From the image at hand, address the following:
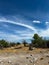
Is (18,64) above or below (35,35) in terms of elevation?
below

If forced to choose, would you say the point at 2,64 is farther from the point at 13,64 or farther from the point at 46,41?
the point at 46,41

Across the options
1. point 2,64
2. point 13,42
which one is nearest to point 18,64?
point 2,64

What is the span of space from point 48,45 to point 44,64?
34964 mm

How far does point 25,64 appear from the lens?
13734 mm

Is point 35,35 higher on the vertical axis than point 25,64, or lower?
higher

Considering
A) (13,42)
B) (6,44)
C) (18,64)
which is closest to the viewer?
(18,64)

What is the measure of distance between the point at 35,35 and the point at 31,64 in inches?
1772

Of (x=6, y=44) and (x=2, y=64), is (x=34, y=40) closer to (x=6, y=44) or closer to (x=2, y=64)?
(x=6, y=44)

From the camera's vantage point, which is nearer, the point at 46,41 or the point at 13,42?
the point at 46,41

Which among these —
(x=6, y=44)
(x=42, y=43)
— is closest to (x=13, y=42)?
(x=6, y=44)

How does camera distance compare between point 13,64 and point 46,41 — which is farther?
point 46,41

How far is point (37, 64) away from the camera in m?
13.7

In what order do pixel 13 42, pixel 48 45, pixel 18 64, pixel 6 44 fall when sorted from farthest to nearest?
pixel 13 42
pixel 6 44
pixel 48 45
pixel 18 64

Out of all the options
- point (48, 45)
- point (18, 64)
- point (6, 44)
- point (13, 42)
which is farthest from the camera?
point (13, 42)
